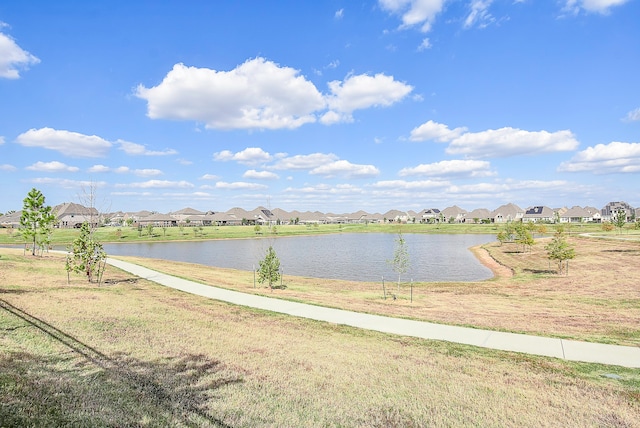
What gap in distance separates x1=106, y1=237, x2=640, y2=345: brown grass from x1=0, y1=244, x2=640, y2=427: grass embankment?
12.8ft

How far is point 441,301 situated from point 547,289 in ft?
31.6

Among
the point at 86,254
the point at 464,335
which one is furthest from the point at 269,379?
the point at 86,254

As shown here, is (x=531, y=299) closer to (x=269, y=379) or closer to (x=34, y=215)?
(x=269, y=379)

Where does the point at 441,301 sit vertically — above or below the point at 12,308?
below

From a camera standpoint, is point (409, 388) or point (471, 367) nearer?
point (409, 388)

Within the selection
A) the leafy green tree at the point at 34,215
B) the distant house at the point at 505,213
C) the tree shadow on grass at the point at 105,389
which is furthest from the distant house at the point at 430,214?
the tree shadow on grass at the point at 105,389

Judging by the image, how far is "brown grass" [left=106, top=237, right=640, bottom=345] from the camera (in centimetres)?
1236

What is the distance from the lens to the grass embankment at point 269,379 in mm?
5469

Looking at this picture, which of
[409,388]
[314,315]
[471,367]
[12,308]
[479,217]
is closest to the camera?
[409,388]

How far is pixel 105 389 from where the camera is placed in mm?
6059

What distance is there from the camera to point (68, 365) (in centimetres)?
712

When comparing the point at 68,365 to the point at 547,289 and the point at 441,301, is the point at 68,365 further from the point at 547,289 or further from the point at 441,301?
the point at 547,289

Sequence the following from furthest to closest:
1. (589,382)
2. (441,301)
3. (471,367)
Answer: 1. (441,301)
2. (471,367)
3. (589,382)

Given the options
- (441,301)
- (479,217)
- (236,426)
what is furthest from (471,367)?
(479,217)
